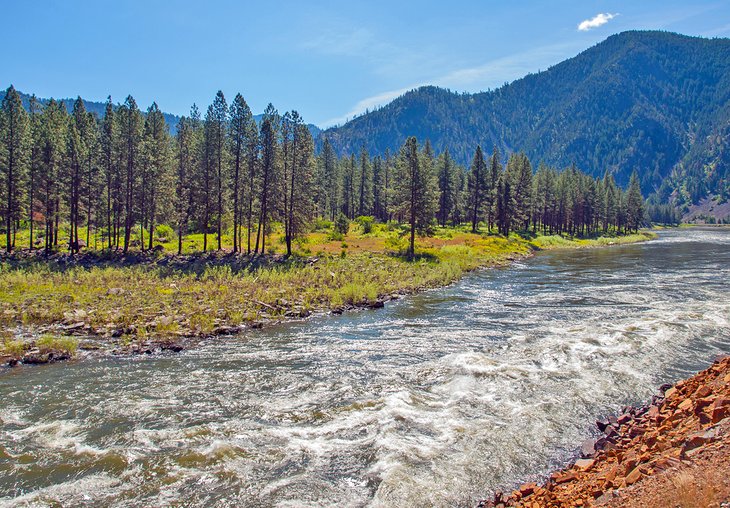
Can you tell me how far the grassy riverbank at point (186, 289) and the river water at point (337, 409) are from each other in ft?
8.96

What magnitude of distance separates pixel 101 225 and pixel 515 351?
63.0 m

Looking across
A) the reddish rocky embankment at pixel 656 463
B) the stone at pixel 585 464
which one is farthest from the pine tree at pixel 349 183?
the stone at pixel 585 464

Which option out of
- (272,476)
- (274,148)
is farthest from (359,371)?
(274,148)

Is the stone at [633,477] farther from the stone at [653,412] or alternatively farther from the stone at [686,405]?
the stone at [653,412]

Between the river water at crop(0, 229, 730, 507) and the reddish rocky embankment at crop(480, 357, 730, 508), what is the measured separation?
0.93 m

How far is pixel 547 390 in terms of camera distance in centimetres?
1376

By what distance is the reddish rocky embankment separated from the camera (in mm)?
6242

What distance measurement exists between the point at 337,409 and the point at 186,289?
65.6 feet

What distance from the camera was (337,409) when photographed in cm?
1262

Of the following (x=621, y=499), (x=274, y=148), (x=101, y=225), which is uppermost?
(x=274, y=148)

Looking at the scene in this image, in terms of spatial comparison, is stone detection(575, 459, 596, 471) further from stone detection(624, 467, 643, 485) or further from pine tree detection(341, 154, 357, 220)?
pine tree detection(341, 154, 357, 220)

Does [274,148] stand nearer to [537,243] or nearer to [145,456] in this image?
[145,456]

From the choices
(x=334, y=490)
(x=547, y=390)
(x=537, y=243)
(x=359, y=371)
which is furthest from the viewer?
(x=537, y=243)

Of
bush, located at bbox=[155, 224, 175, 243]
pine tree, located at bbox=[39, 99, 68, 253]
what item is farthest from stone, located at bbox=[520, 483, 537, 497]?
bush, located at bbox=[155, 224, 175, 243]
